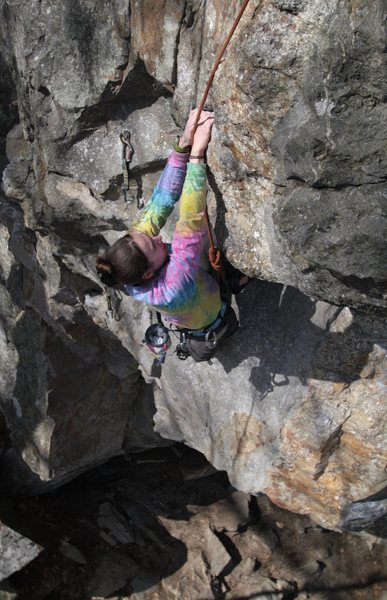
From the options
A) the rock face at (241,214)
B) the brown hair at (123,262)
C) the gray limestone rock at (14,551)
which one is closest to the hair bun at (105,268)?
the brown hair at (123,262)

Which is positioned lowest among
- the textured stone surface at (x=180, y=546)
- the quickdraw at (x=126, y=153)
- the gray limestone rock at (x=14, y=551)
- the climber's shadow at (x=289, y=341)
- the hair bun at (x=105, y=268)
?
the textured stone surface at (x=180, y=546)

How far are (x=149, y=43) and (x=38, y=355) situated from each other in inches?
151

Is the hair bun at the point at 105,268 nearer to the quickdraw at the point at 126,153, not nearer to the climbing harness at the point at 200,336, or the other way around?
the climbing harness at the point at 200,336

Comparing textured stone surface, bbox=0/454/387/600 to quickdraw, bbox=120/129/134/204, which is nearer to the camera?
quickdraw, bbox=120/129/134/204

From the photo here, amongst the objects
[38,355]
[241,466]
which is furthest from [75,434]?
[241,466]

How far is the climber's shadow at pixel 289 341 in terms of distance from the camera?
362 centimetres

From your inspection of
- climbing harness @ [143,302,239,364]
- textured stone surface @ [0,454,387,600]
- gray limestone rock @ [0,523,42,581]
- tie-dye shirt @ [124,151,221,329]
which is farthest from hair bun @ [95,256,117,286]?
textured stone surface @ [0,454,387,600]

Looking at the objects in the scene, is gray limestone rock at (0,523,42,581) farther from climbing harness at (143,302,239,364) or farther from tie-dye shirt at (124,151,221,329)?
tie-dye shirt at (124,151,221,329)

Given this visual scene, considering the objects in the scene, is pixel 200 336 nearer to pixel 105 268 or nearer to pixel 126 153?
pixel 105 268

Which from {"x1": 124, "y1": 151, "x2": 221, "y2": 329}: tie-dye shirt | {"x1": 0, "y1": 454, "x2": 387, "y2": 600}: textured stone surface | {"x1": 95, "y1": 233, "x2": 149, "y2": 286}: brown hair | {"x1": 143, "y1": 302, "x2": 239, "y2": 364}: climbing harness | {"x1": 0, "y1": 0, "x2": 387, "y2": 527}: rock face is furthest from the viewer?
{"x1": 0, "y1": 454, "x2": 387, "y2": 600}: textured stone surface

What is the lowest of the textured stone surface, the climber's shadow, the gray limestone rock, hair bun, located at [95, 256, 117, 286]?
the textured stone surface

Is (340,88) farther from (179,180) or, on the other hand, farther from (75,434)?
(75,434)

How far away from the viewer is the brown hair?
258 centimetres

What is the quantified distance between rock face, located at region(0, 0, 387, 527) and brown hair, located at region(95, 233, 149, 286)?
64cm
